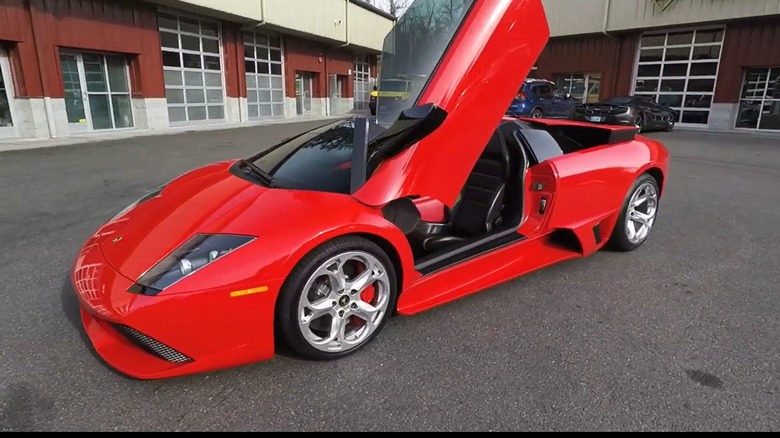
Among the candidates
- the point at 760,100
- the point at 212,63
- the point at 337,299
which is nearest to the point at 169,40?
the point at 212,63

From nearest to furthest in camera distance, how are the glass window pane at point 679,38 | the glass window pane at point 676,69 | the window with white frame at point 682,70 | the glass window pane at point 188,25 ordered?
the glass window pane at point 188,25 → the window with white frame at point 682,70 → the glass window pane at point 679,38 → the glass window pane at point 676,69

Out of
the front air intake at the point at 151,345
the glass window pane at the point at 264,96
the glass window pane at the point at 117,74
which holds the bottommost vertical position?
the front air intake at the point at 151,345

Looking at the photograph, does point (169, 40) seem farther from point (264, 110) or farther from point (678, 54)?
point (678, 54)

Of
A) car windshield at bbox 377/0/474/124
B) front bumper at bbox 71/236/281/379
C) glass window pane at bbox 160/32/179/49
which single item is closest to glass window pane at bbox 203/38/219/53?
glass window pane at bbox 160/32/179/49

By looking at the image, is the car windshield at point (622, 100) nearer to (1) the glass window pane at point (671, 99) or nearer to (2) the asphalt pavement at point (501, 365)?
(1) the glass window pane at point (671, 99)

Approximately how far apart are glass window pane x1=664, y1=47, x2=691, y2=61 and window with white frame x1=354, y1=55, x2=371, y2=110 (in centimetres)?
1700

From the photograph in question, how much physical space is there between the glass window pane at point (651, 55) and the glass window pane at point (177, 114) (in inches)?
762

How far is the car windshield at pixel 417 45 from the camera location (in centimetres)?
259

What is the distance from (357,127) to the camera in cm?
265

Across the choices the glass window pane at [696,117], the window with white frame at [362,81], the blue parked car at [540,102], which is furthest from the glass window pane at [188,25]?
the glass window pane at [696,117]

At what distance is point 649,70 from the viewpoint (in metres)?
19.7

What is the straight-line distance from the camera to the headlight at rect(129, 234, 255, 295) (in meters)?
1.90

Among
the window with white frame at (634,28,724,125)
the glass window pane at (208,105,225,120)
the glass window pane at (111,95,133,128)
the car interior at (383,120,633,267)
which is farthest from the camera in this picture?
the window with white frame at (634,28,724,125)

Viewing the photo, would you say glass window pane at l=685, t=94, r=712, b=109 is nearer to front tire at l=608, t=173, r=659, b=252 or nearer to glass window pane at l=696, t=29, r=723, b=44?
glass window pane at l=696, t=29, r=723, b=44
